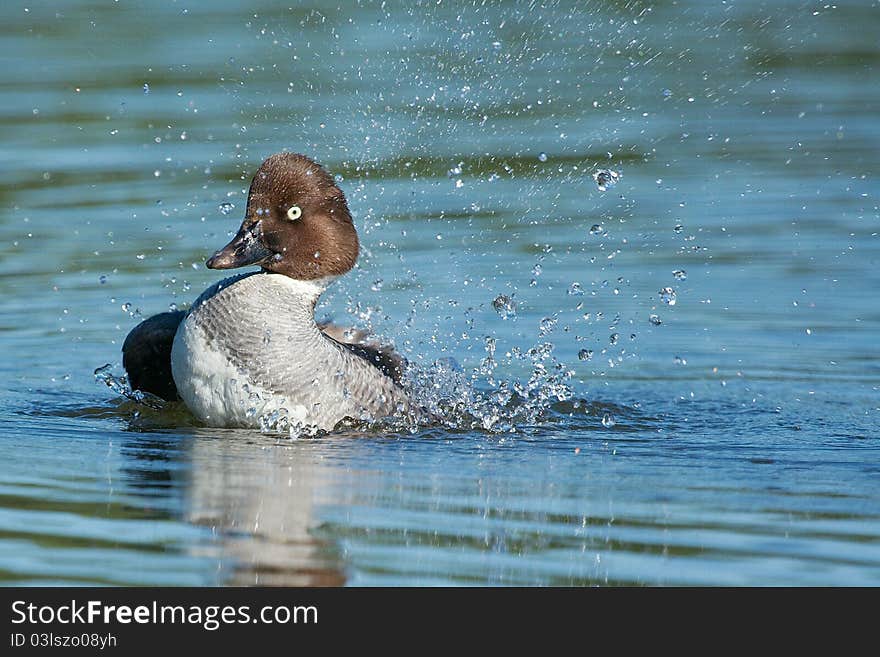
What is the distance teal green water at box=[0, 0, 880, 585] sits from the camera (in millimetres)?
6184

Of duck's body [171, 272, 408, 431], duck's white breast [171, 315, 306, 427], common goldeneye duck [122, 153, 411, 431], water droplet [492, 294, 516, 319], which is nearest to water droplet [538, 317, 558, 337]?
water droplet [492, 294, 516, 319]

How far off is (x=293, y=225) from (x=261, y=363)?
0.74 metres

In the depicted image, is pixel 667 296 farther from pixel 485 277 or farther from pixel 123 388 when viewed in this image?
pixel 123 388

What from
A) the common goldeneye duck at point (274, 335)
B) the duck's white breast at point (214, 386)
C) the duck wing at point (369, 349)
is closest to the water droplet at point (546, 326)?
the duck wing at point (369, 349)

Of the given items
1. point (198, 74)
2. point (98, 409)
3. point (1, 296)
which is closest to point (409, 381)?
point (98, 409)

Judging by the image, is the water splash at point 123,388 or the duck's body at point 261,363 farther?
the water splash at point 123,388

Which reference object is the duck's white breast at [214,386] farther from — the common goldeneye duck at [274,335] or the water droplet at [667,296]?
the water droplet at [667,296]

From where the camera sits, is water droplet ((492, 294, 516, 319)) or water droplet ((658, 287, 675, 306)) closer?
water droplet ((492, 294, 516, 319))

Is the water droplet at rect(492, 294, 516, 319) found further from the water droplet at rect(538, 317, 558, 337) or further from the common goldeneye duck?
the common goldeneye duck

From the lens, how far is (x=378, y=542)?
19.9 ft

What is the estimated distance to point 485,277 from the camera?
36.8ft

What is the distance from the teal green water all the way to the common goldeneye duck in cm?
22

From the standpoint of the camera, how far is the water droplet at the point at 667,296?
10.7 metres
